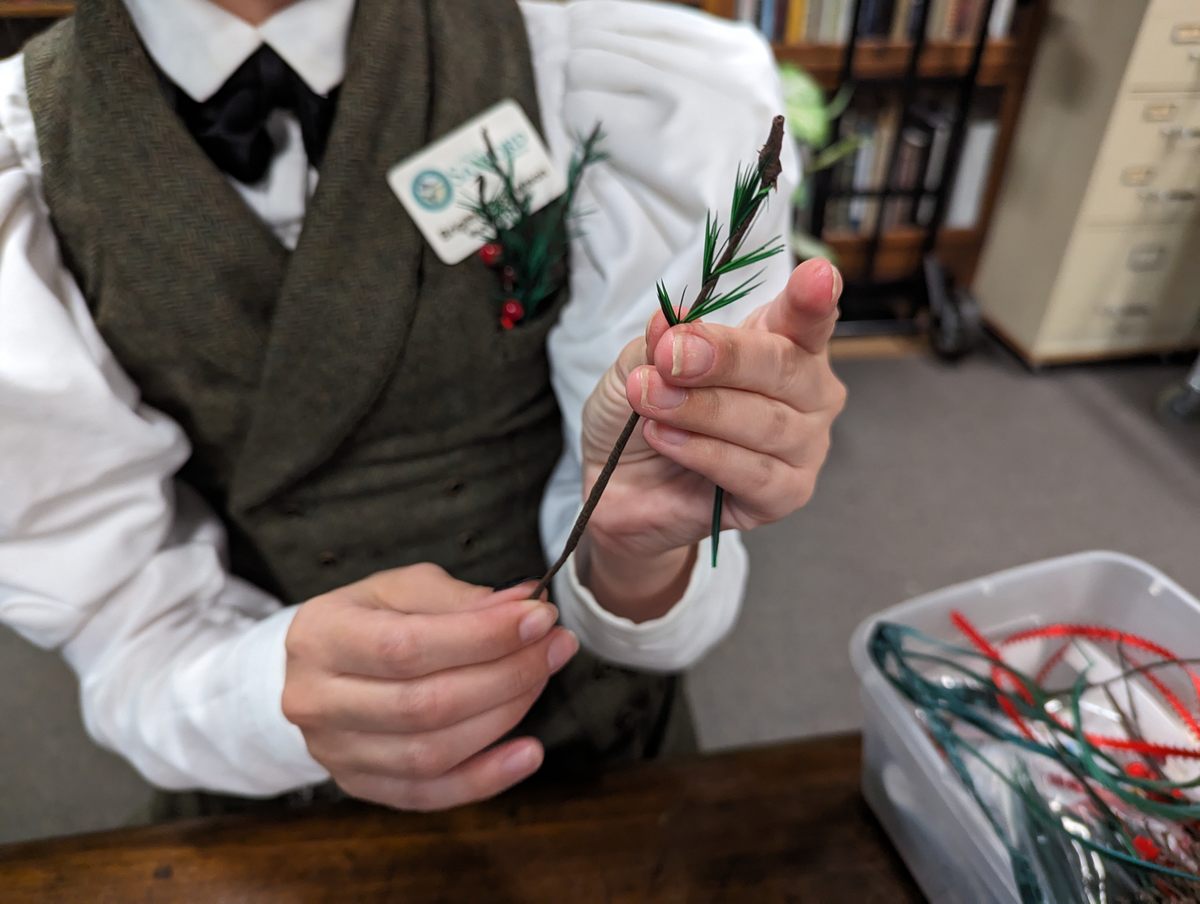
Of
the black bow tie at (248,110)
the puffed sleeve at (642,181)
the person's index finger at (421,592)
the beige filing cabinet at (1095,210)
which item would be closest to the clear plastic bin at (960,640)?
the puffed sleeve at (642,181)

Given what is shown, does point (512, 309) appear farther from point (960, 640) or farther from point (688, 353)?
point (960, 640)

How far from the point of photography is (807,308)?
0.32 meters

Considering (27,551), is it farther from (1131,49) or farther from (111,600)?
(1131,49)

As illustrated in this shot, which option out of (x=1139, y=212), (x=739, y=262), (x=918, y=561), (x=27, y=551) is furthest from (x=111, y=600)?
(x=1139, y=212)

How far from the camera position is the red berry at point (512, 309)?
568 millimetres

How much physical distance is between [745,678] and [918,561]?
41 cm

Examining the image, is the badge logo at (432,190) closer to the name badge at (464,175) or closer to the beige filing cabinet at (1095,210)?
the name badge at (464,175)

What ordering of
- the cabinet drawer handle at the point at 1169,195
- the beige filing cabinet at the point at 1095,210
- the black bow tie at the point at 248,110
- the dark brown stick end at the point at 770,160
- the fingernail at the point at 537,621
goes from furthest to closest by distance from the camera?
the beige filing cabinet at the point at 1095,210, the cabinet drawer handle at the point at 1169,195, the black bow tie at the point at 248,110, the fingernail at the point at 537,621, the dark brown stick end at the point at 770,160

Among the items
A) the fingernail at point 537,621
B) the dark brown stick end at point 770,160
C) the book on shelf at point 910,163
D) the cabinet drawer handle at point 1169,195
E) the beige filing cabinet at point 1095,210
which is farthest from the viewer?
the book on shelf at point 910,163

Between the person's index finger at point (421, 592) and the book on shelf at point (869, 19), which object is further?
the book on shelf at point (869, 19)

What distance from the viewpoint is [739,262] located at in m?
0.30

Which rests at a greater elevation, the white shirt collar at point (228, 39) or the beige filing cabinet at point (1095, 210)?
the white shirt collar at point (228, 39)

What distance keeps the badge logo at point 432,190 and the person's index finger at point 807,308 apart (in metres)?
0.29

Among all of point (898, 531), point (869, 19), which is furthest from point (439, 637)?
point (869, 19)
